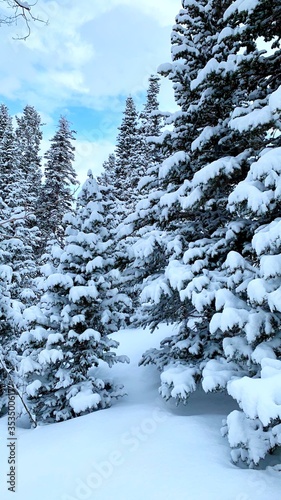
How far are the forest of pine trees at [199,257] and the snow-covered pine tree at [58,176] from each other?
49.1 ft

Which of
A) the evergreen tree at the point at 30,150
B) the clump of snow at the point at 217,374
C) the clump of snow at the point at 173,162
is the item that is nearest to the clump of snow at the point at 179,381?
the clump of snow at the point at 217,374

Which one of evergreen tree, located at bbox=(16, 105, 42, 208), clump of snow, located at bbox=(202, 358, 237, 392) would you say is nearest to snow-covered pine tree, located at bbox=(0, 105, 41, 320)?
evergreen tree, located at bbox=(16, 105, 42, 208)

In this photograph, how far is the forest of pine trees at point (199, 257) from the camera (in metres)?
4.99

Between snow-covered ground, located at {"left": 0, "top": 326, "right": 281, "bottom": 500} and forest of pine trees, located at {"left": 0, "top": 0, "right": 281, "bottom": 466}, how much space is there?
0.43 m

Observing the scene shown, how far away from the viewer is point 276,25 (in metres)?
6.46

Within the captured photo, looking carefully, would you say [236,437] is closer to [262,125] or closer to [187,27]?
[262,125]

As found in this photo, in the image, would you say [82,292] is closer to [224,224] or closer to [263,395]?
[224,224]

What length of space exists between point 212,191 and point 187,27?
467 cm

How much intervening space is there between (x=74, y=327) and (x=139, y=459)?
428 centimetres

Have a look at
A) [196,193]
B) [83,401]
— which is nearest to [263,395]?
[196,193]

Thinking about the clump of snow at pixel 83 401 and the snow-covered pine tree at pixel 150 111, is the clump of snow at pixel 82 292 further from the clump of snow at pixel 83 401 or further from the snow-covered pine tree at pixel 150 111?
the snow-covered pine tree at pixel 150 111

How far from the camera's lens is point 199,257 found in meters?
7.03

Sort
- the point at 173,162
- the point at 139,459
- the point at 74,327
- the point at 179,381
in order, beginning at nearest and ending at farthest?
the point at 139,459, the point at 179,381, the point at 173,162, the point at 74,327

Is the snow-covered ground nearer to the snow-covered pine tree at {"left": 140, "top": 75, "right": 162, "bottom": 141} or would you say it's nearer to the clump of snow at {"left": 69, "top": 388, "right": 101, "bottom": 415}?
the clump of snow at {"left": 69, "top": 388, "right": 101, "bottom": 415}
